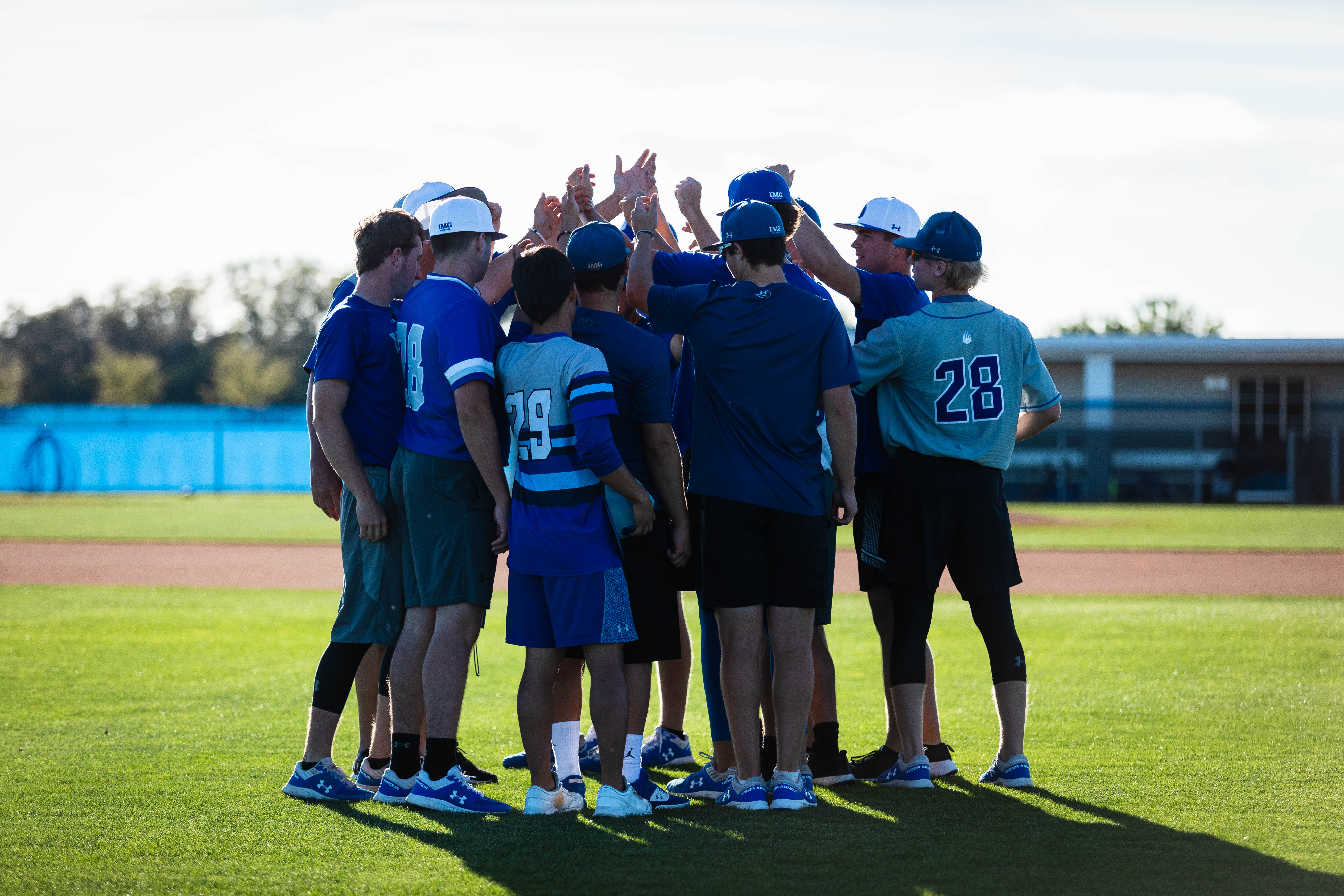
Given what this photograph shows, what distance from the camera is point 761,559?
170 inches

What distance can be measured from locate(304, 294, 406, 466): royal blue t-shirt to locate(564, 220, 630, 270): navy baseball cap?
→ 0.85 m

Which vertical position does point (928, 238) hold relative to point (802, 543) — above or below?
above

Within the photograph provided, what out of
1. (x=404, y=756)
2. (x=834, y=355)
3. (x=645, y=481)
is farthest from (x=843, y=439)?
(x=404, y=756)

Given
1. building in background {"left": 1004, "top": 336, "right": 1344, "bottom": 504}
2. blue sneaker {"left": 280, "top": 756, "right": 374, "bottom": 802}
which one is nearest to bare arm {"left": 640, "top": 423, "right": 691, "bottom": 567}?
blue sneaker {"left": 280, "top": 756, "right": 374, "bottom": 802}

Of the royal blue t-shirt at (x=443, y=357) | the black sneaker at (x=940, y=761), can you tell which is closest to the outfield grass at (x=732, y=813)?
the black sneaker at (x=940, y=761)

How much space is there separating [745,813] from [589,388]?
5.35 feet

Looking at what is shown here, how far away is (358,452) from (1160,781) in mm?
3442

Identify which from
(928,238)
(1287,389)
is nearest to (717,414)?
(928,238)

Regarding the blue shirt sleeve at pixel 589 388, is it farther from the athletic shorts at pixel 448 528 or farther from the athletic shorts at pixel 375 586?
the athletic shorts at pixel 375 586

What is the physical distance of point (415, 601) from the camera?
450cm

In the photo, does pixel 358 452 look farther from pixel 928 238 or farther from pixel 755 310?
pixel 928 238

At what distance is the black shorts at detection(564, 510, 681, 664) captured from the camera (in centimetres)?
434

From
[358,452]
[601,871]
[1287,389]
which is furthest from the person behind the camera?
[1287,389]

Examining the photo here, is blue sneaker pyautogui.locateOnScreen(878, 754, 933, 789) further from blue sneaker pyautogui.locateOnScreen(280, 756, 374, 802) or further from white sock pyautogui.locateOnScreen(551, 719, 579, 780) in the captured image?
blue sneaker pyautogui.locateOnScreen(280, 756, 374, 802)
